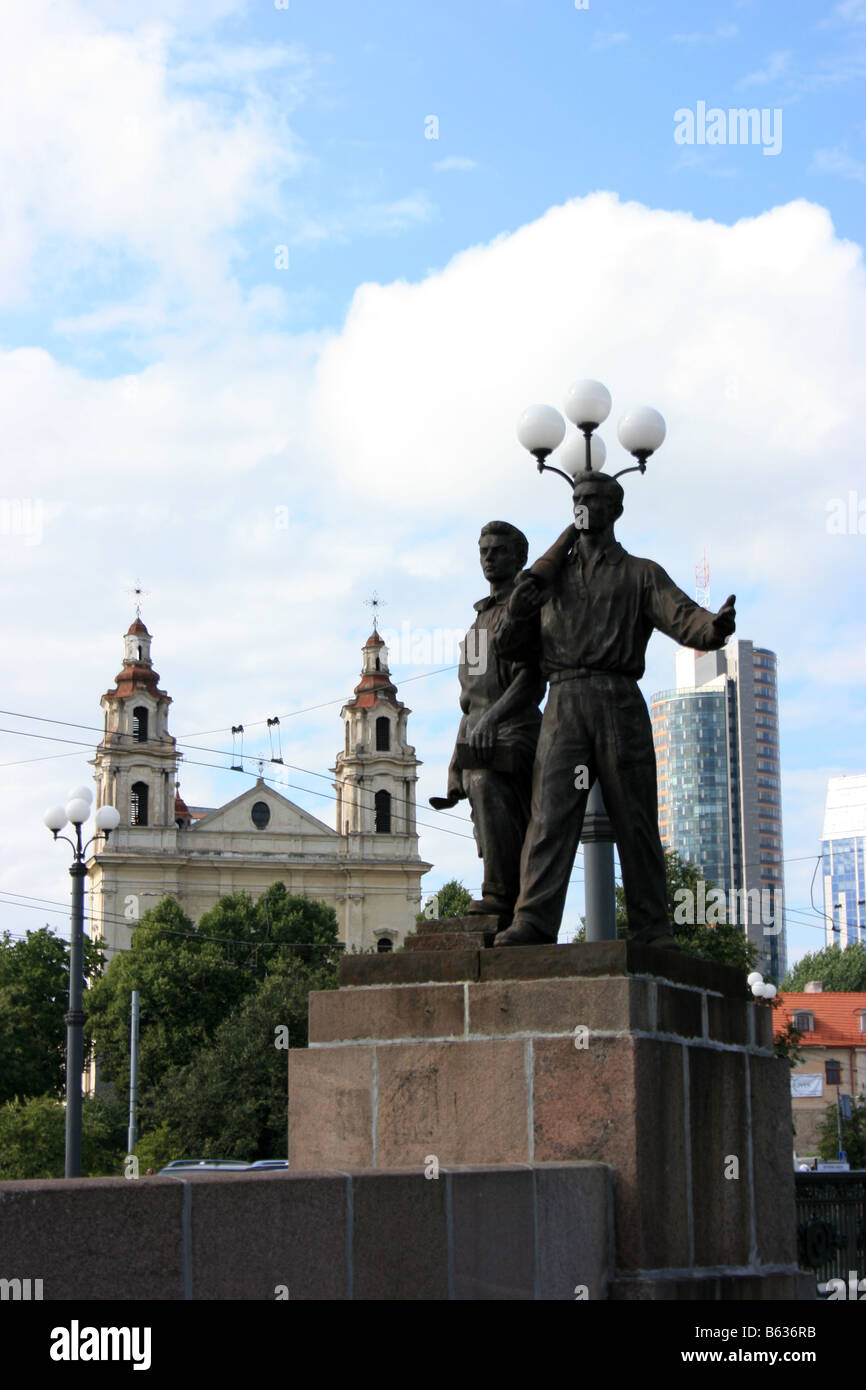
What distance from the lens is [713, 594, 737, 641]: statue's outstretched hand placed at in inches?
284

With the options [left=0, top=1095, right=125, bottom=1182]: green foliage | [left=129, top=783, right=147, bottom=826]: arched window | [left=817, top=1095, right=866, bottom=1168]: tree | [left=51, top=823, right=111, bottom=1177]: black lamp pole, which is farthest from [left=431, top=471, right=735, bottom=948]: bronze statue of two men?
[left=129, top=783, right=147, bottom=826]: arched window

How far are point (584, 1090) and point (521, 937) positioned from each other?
0.81 meters

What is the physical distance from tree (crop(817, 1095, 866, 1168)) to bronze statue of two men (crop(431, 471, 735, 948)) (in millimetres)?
49315

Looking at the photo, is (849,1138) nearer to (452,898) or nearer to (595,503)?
(452,898)

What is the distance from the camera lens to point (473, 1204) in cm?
569

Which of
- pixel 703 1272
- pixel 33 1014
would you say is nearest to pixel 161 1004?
pixel 33 1014

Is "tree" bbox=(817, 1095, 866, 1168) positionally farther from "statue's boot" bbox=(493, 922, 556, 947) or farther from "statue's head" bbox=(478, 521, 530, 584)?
"statue's boot" bbox=(493, 922, 556, 947)

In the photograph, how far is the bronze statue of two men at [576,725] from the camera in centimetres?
751

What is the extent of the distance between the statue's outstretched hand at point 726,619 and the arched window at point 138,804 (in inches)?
3360

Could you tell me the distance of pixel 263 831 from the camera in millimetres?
95500
